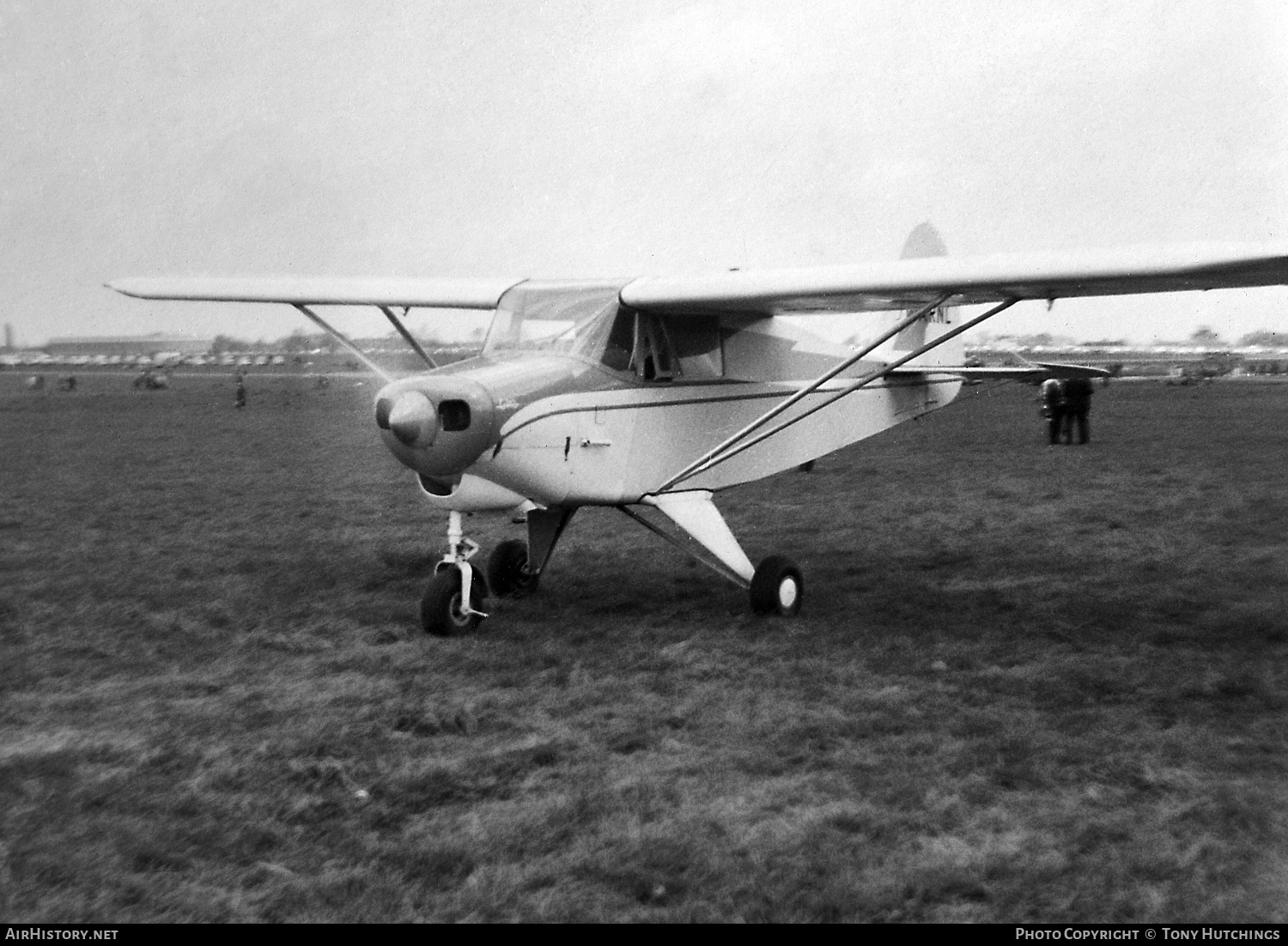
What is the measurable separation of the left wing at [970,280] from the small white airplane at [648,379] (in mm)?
14

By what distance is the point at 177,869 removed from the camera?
365 centimetres

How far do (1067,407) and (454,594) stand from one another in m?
17.2

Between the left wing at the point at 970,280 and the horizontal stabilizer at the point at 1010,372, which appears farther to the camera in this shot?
the horizontal stabilizer at the point at 1010,372

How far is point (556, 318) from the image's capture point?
312 inches

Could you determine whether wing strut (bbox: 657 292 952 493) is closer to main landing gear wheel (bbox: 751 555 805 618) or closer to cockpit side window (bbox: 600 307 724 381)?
cockpit side window (bbox: 600 307 724 381)

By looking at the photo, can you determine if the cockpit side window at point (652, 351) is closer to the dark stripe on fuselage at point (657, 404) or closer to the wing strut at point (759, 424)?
the dark stripe on fuselage at point (657, 404)

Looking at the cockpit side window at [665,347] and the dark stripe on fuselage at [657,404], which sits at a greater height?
the cockpit side window at [665,347]

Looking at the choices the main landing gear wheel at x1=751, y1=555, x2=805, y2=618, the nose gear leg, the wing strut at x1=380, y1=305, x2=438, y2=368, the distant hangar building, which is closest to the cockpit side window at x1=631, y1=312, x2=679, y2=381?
the main landing gear wheel at x1=751, y1=555, x2=805, y2=618

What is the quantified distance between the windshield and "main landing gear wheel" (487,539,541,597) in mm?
1497

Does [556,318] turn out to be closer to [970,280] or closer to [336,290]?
[336,290]

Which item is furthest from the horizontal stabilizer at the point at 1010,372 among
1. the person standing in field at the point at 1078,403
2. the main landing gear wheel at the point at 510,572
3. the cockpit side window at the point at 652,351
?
the person standing in field at the point at 1078,403

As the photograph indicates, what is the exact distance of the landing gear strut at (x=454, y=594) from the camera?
7.03 m
